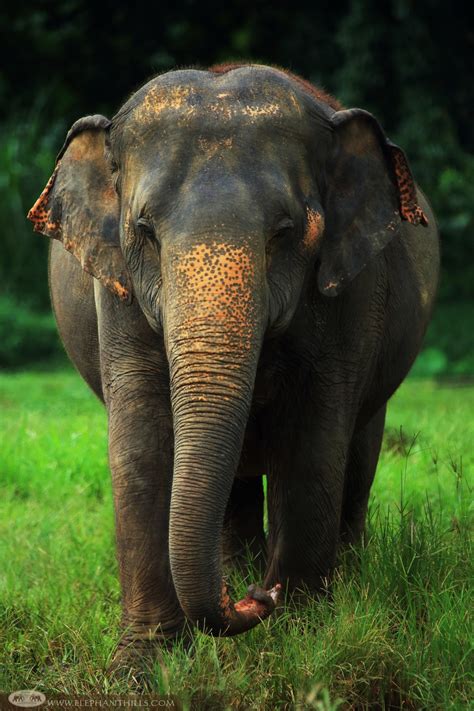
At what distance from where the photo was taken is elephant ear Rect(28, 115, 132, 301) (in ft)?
15.8

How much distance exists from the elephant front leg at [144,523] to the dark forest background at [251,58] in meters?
10.4

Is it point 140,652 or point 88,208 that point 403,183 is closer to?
point 88,208

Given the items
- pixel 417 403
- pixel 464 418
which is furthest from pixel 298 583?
pixel 417 403

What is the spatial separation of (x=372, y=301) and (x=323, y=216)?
1.86 feet

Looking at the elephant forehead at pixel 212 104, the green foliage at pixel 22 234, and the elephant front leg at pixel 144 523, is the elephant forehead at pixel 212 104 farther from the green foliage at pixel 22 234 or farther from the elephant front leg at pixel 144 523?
the green foliage at pixel 22 234

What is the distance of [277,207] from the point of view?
441cm

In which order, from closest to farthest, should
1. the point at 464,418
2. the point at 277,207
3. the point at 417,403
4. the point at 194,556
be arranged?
the point at 194,556, the point at 277,207, the point at 464,418, the point at 417,403

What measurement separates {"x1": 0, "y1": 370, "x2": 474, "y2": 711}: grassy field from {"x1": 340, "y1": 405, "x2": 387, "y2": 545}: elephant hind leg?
28 cm

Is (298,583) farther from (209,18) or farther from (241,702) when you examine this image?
(209,18)

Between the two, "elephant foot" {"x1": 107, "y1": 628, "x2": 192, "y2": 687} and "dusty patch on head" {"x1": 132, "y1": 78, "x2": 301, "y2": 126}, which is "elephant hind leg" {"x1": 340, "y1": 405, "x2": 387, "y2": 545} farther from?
"dusty patch on head" {"x1": 132, "y1": 78, "x2": 301, "y2": 126}

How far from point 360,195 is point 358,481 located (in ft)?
5.71

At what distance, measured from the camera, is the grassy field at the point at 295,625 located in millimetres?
4242

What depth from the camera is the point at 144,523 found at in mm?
4750

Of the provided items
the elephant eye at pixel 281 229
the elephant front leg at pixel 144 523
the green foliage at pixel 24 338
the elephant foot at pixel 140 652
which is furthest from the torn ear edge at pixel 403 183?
the green foliage at pixel 24 338
